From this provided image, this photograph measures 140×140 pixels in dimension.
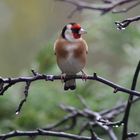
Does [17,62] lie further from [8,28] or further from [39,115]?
[39,115]

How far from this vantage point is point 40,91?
3.50 m

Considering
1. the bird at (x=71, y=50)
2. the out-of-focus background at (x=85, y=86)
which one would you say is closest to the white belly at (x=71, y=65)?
the bird at (x=71, y=50)

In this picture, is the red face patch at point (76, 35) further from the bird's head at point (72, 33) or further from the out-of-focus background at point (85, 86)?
the out-of-focus background at point (85, 86)

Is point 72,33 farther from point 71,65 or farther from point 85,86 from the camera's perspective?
point 85,86

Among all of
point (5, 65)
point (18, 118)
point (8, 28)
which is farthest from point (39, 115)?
point (8, 28)

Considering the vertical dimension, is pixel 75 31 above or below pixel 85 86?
above

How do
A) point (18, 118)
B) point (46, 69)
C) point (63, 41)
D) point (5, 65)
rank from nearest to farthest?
point (63, 41) < point (18, 118) < point (46, 69) < point (5, 65)

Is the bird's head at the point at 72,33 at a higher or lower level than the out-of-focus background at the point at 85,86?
higher

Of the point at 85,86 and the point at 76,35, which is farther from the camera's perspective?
the point at 85,86

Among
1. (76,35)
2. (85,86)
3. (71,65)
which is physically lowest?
(85,86)

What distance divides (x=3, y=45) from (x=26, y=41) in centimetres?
34

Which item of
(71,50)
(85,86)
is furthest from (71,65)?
(85,86)

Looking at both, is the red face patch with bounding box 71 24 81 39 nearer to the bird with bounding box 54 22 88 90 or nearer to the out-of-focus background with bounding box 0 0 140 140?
the bird with bounding box 54 22 88 90

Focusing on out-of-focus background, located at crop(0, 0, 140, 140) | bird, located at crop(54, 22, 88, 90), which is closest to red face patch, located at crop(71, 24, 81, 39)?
bird, located at crop(54, 22, 88, 90)
